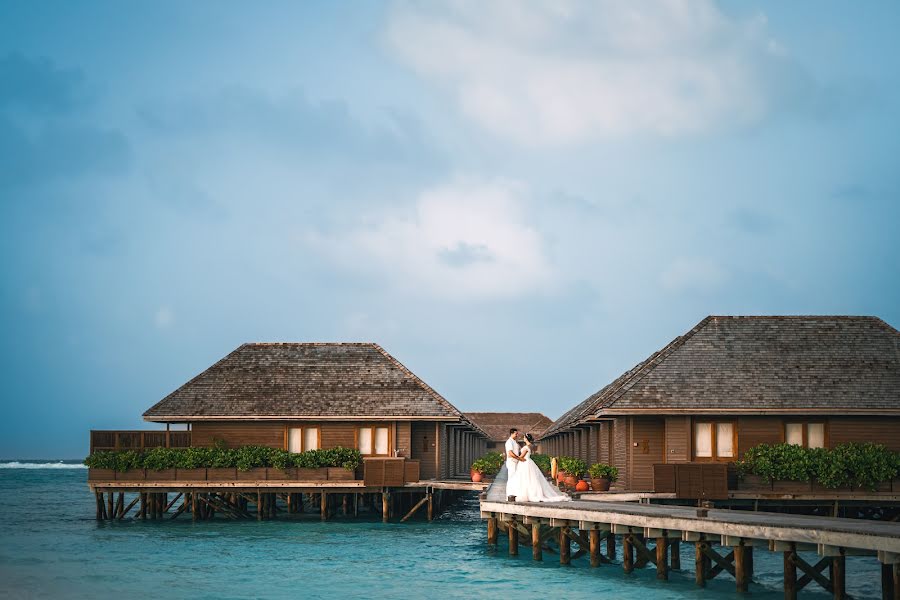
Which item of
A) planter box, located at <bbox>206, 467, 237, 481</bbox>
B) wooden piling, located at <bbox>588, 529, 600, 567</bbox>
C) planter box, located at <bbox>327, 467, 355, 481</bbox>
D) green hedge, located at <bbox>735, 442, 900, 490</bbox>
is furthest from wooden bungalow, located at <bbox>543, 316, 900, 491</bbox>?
planter box, located at <bbox>206, 467, 237, 481</bbox>

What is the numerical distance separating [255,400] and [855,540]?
99.9ft

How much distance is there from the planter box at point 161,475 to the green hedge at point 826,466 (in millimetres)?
21442

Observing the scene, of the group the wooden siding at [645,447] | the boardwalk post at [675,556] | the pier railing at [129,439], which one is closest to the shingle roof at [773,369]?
the wooden siding at [645,447]

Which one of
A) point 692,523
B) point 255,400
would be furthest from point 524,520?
point 255,400

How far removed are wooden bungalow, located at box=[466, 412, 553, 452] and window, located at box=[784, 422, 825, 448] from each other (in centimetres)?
9078

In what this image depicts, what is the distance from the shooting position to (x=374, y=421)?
4503 cm

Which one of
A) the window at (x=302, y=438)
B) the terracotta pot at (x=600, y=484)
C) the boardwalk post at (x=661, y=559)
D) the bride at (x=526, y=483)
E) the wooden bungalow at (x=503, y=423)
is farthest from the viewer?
the wooden bungalow at (x=503, y=423)

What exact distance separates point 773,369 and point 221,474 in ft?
69.3

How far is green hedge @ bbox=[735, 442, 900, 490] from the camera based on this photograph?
35.3 meters

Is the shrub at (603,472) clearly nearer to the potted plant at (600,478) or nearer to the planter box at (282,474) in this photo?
the potted plant at (600,478)

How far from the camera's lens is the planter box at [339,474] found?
42719mm

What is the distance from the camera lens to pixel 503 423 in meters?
136

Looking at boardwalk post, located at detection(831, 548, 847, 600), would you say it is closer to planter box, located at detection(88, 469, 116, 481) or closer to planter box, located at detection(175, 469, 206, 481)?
planter box, located at detection(175, 469, 206, 481)

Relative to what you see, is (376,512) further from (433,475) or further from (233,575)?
(233,575)
